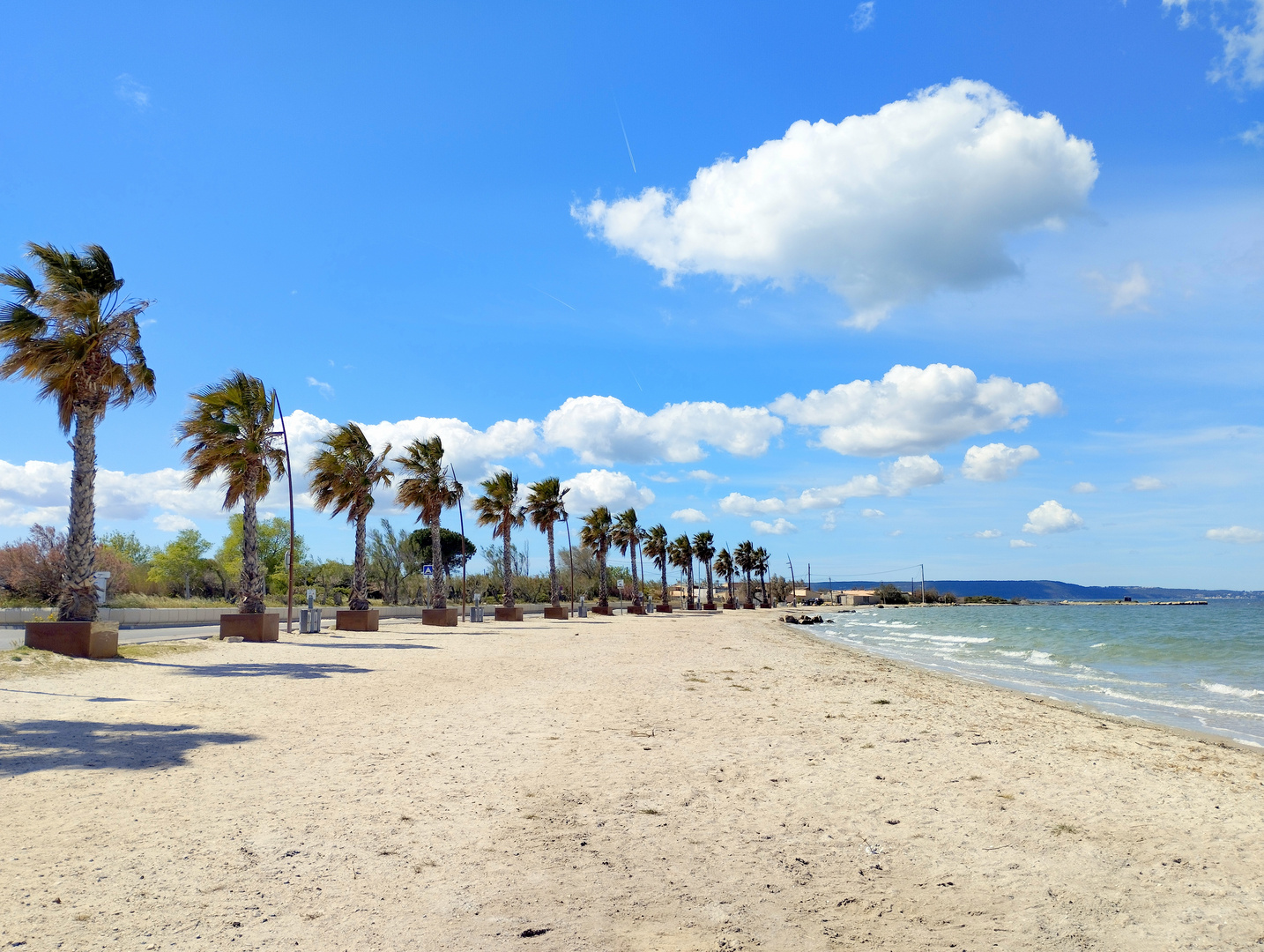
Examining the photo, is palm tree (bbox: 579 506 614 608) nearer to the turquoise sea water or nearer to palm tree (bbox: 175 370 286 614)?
the turquoise sea water

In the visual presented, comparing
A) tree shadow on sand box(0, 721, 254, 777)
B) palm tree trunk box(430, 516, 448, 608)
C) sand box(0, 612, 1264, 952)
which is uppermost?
palm tree trunk box(430, 516, 448, 608)

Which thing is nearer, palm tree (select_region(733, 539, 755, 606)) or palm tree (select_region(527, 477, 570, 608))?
palm tree (select_region(527, 477, 570, 608))

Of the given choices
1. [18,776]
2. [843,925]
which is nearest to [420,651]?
[18,776]

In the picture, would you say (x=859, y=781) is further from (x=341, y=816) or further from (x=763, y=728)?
(x=341, y=816)

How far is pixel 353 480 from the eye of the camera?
32.7 m

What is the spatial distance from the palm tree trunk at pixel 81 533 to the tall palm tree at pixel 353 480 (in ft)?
48.6

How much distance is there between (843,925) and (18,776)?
6660 mm

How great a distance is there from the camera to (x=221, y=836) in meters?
5.39

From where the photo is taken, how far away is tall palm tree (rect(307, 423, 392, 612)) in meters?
31.7

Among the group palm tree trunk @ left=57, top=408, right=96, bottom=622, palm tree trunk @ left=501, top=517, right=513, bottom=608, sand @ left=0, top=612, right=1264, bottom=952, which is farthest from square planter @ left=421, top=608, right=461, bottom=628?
sand @ left=0, top=612, right=1264, bottom=952

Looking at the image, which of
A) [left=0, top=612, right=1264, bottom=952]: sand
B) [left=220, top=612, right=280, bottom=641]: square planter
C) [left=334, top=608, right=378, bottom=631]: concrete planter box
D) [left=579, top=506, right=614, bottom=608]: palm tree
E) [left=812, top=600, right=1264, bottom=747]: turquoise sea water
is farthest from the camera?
[left=579, top=506, right=614, bottom=608]: palm tree

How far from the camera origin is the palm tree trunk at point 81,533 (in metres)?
15.7

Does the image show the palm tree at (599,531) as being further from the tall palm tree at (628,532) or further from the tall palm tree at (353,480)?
the tall palm tree at (353,480)

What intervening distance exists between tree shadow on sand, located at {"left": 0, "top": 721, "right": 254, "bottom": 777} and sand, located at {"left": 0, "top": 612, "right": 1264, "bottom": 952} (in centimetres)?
4
